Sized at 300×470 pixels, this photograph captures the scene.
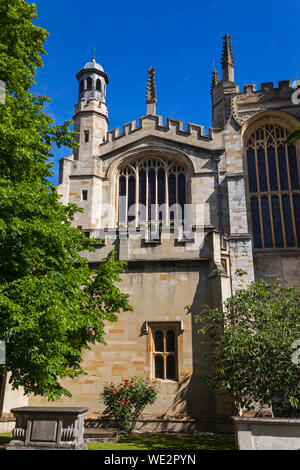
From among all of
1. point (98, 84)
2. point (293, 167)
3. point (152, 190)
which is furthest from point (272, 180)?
point (98, 84)

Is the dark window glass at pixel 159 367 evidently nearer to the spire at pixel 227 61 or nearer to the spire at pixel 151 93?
the spire at pixel 151 93

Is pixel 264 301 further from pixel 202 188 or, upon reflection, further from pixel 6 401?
pixel 202 188

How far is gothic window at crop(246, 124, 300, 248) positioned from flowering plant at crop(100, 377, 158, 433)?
40.6 ft

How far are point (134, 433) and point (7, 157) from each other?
28.8 ft

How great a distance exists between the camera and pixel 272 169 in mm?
23125

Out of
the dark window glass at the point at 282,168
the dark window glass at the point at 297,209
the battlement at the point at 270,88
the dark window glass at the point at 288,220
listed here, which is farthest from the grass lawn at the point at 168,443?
the battlement at the point at 270,88

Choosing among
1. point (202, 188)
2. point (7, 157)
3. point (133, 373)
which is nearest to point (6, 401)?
point (133, 373)

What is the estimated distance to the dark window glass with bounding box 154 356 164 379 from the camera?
12.5m

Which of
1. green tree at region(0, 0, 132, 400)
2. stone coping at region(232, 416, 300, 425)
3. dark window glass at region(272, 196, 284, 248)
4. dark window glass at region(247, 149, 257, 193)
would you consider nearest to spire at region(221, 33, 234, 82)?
dark window glass at region(247, 149, 257, 193)

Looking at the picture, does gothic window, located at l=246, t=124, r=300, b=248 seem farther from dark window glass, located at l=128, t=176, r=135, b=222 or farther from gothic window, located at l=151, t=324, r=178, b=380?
gothic window, located at l=151, t=324, r=178, b=380

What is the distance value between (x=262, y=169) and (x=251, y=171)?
68 centimetres

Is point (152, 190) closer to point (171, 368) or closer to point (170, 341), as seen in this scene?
point (170, 341)

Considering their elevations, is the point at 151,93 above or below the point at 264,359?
above
